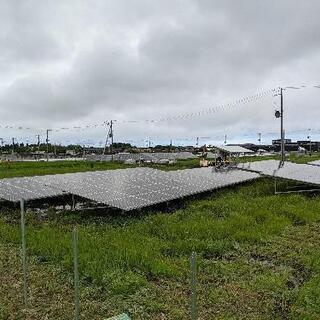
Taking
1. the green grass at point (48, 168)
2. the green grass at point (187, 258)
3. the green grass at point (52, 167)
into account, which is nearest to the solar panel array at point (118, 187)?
the green grass at point (187, 258)

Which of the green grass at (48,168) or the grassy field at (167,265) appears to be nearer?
the grassy field at (167,265)

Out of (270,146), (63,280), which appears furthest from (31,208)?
(270,146)

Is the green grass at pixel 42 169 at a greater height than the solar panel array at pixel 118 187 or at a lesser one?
lesser

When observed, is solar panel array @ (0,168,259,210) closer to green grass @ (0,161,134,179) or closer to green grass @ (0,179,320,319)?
green grass @ (0,179,320,319)

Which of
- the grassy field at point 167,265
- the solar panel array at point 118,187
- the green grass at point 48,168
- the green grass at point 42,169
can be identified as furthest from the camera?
the green grass at point 48,168

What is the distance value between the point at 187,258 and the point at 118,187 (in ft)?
23.0

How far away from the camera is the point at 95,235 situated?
1170 cm

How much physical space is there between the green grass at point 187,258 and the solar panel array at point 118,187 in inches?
26.2

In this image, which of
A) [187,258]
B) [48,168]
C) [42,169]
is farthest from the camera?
→ [48,168]

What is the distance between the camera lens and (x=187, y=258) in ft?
31.7

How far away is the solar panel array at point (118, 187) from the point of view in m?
14.2

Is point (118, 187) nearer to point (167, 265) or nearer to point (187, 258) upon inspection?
point (187, 258)

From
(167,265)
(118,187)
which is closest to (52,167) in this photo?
(118,187)

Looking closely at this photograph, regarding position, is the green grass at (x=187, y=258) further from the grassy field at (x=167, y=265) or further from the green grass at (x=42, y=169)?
the green grass at (x=42, y=169)
